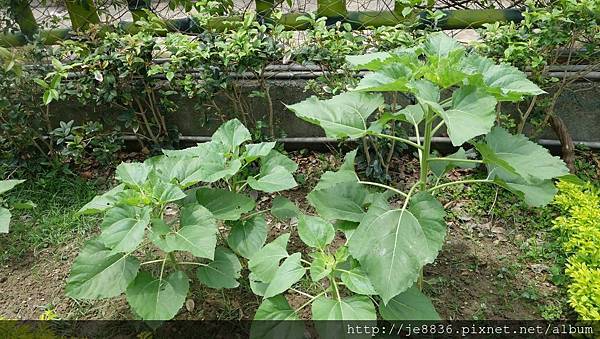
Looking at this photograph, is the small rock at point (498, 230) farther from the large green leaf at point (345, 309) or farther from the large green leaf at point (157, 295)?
the large green leaf at point (157, 295)

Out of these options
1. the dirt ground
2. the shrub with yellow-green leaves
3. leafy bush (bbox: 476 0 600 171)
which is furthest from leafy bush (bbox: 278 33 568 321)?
leafy bush (bbox: 476 0 600 171)

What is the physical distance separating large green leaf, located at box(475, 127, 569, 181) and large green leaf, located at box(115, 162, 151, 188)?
131 cm

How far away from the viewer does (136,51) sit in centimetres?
294

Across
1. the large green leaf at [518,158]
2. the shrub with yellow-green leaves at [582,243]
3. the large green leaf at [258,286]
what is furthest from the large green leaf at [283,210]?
the shrub with yellow-green leaves at [582,243]

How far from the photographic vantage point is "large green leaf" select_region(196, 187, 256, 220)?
2.27 m

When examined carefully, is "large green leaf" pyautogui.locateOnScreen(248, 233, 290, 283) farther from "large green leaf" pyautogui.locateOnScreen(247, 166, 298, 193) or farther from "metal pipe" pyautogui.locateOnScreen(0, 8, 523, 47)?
"metal pipe" pyautogui.locateOnScreen(0, 8, 523, 47)

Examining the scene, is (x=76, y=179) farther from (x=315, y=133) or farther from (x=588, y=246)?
(x=588, y=246)

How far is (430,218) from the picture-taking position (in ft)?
5.87

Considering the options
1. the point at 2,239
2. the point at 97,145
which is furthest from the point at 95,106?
the point at 2,239

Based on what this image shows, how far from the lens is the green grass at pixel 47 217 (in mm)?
2898

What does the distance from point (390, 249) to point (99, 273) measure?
1.16 metres

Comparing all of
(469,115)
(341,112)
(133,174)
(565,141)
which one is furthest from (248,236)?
(565,141)

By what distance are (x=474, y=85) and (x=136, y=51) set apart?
6.40 feet

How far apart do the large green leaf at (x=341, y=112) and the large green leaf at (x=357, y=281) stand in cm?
49
